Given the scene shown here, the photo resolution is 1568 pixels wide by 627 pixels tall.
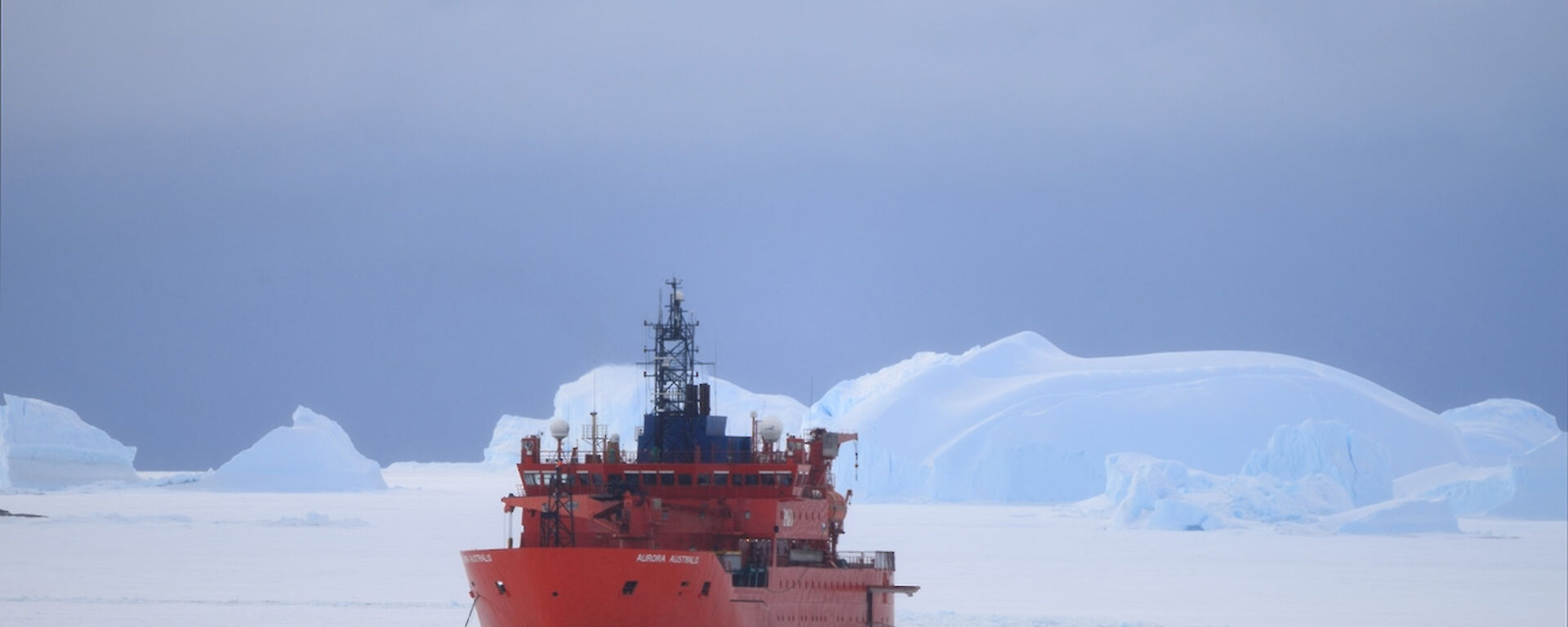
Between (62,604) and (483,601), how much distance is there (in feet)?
54.0

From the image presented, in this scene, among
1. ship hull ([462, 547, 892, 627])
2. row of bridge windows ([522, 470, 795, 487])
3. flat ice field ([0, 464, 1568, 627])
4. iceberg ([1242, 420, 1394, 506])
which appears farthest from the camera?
iceberg ([1242, 420, 1394, 506])

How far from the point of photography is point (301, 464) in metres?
104

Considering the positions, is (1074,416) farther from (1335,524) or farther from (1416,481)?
(1335,524)

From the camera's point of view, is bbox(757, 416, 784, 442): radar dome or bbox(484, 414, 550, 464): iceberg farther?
bbox(484, 414, 550, 464): iceberg

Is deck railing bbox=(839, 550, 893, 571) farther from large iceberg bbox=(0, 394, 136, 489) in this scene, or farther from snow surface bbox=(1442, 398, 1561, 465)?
snow surface bbox=(1442, 398, 1561, 465)

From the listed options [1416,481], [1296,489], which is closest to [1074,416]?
[1416,481]

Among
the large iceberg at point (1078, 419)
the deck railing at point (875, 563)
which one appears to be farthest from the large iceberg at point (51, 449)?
the deck railing at point (875, 563)

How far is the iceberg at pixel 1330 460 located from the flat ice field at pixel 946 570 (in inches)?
227

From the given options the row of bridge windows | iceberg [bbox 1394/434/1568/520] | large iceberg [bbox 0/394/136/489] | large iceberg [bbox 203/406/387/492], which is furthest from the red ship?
large iceberg [bbox 203/406/387/492]

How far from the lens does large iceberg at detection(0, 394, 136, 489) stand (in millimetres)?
93750

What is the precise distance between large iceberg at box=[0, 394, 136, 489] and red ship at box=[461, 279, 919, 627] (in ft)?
239

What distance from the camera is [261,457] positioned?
10488cm

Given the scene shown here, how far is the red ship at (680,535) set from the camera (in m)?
23.1

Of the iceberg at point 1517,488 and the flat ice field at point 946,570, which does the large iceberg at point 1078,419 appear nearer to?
the iceberg at point 1517,488
